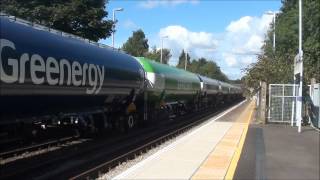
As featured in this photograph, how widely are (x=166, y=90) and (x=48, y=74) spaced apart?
1813cm

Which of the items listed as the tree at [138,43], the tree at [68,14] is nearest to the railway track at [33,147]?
the tree at [68,14]

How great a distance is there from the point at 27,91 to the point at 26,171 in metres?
1.77

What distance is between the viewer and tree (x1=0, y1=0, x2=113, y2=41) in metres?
32.0

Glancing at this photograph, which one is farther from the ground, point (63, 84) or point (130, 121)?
point (63, 84)

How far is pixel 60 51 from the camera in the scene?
15500 mm

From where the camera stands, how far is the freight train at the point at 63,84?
1300 cm

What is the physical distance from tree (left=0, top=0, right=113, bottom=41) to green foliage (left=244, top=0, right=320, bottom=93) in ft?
31.8

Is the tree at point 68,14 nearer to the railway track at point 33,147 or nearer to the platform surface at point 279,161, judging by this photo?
→ the railway track at point 33,147

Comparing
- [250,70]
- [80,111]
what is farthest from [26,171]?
[250,70]

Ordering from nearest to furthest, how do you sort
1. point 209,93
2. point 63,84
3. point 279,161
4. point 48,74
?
point 279,161, point 48,74, point 63,84, point 209,93

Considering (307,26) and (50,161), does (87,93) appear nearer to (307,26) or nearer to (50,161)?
(50,161)

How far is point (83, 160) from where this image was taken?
52.5ft

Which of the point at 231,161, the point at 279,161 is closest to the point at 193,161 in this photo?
the point at 231,161

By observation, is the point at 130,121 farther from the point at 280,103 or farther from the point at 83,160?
the point at 83,160
